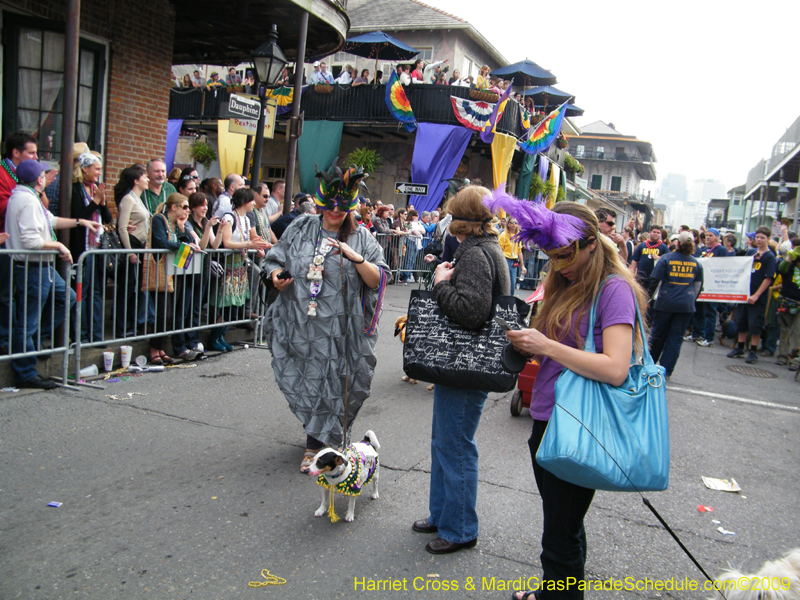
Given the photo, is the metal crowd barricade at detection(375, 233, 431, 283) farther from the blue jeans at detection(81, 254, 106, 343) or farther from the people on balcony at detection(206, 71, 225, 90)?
the people on balcony at detection(206, 71, 225, 90)

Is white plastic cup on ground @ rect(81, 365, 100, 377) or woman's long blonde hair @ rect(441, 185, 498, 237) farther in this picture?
white plastic cup on ground @ rect(81, 365, 100, 377)

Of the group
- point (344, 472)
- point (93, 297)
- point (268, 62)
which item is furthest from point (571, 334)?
point (268, 62)

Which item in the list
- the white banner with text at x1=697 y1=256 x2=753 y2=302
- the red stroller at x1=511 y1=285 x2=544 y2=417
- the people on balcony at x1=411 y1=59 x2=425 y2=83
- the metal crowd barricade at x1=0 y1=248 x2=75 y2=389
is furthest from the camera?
the people on balcony at x1=411 y1=59 x2=425 y2=83

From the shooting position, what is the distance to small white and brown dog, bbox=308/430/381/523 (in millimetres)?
3217

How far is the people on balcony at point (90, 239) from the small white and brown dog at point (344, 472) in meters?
3.38

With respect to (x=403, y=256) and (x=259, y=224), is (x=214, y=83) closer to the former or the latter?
(x=403, y=256)

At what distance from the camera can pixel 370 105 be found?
2153cm

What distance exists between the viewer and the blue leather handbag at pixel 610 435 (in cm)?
208

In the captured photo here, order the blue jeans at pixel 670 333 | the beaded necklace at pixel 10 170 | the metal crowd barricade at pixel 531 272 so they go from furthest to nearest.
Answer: the metal crowd barricade at pixel 531 272, the blue jeans at pixel 670 333, the beaded necklace at pixel 10 170

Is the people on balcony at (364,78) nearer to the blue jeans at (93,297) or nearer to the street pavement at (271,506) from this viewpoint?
the blue jeans at (93,297)

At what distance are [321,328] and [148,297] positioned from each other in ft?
10.3

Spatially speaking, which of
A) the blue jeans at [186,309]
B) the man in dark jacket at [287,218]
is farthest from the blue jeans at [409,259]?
the blue jeans at [186,309]

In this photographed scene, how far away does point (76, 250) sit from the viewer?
643 cm

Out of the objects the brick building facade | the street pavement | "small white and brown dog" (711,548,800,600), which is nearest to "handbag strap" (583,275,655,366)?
"small white and brown dog" (711,548,800,600)
